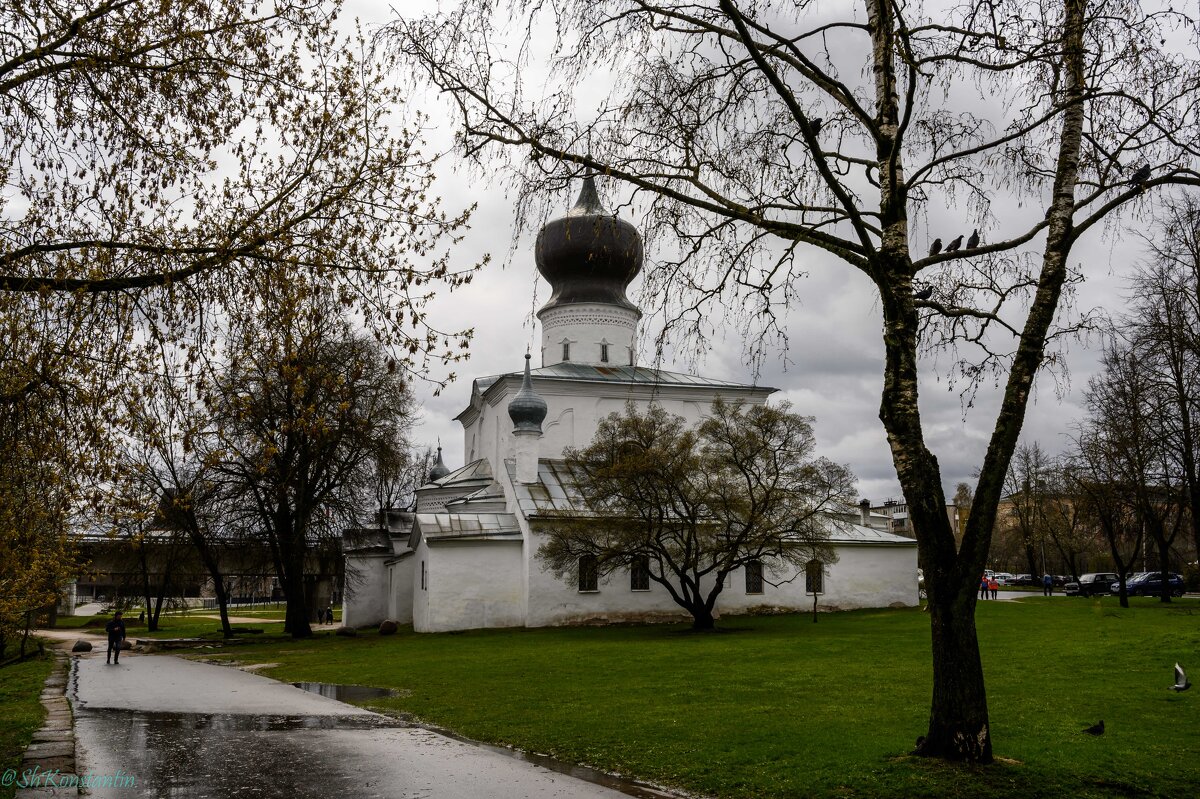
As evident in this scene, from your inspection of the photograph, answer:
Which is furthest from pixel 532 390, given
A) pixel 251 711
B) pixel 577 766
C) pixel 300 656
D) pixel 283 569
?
pixel 577 766

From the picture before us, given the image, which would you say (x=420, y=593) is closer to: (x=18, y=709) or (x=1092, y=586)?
(x=18, y=709)

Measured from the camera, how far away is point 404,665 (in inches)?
832

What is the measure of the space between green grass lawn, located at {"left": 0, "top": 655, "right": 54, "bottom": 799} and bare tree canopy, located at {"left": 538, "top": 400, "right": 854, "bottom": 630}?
14.0 m

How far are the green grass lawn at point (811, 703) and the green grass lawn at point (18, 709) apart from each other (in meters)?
4.59

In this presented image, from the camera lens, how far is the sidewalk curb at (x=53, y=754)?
770 centimetres

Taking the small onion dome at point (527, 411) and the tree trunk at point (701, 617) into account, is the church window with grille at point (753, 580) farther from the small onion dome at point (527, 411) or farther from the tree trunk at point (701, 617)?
the small onion dome at point (527, 411)

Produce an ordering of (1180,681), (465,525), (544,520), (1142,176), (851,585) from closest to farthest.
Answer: (1142,176)
(1180,681)
(544,520)
(465,525)
(851,585)

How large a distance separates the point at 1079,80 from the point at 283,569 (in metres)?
31.3

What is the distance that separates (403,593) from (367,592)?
235cm

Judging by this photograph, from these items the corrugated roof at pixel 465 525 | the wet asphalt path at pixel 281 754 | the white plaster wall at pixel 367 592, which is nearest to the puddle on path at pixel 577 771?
the wet asphalt path at pixel 281 754

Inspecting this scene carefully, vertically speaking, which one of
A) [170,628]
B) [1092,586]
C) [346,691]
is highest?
[346,691]

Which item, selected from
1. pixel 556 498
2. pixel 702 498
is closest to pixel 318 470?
pixel 556 498

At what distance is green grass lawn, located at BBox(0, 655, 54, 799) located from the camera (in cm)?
905

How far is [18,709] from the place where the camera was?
13.2 meters
